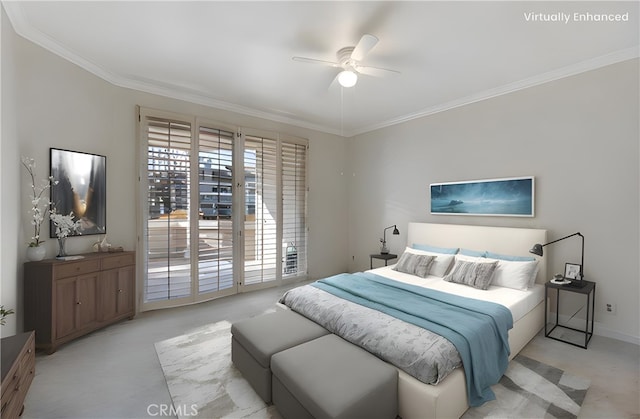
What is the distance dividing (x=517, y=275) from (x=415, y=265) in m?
1.15

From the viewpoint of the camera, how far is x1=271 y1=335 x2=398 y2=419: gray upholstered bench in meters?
1.59

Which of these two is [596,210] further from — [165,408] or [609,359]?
[165,408]

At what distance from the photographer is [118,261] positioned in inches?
128

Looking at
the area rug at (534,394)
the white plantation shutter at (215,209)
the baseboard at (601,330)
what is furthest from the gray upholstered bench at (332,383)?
the baseboard at (601,330)

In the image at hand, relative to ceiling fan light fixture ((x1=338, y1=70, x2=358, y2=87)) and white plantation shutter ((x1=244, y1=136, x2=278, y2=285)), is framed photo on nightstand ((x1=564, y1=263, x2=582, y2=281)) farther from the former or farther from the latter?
white plantation shutter ((x1=244, y1=136, x2=278, y2=285))

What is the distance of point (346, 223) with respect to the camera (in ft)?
20.0

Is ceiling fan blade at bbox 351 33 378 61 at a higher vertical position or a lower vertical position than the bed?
higher

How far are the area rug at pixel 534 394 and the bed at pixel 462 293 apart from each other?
182 millimetres

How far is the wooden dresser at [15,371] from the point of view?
152 cm

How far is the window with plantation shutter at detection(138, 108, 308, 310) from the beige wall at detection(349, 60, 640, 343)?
248 centimetres

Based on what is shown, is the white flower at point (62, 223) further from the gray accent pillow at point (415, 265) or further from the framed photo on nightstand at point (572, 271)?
the framed photo on nightstand at point (572, 271)

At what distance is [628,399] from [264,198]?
456cm

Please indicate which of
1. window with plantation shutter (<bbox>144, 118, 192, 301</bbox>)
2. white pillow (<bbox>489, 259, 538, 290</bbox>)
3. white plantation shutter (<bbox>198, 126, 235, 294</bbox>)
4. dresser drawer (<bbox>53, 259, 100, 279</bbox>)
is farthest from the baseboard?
dresser drawer (<bbox>53, 259, 100, 279</bbox>)

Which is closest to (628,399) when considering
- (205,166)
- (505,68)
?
(505,68)
